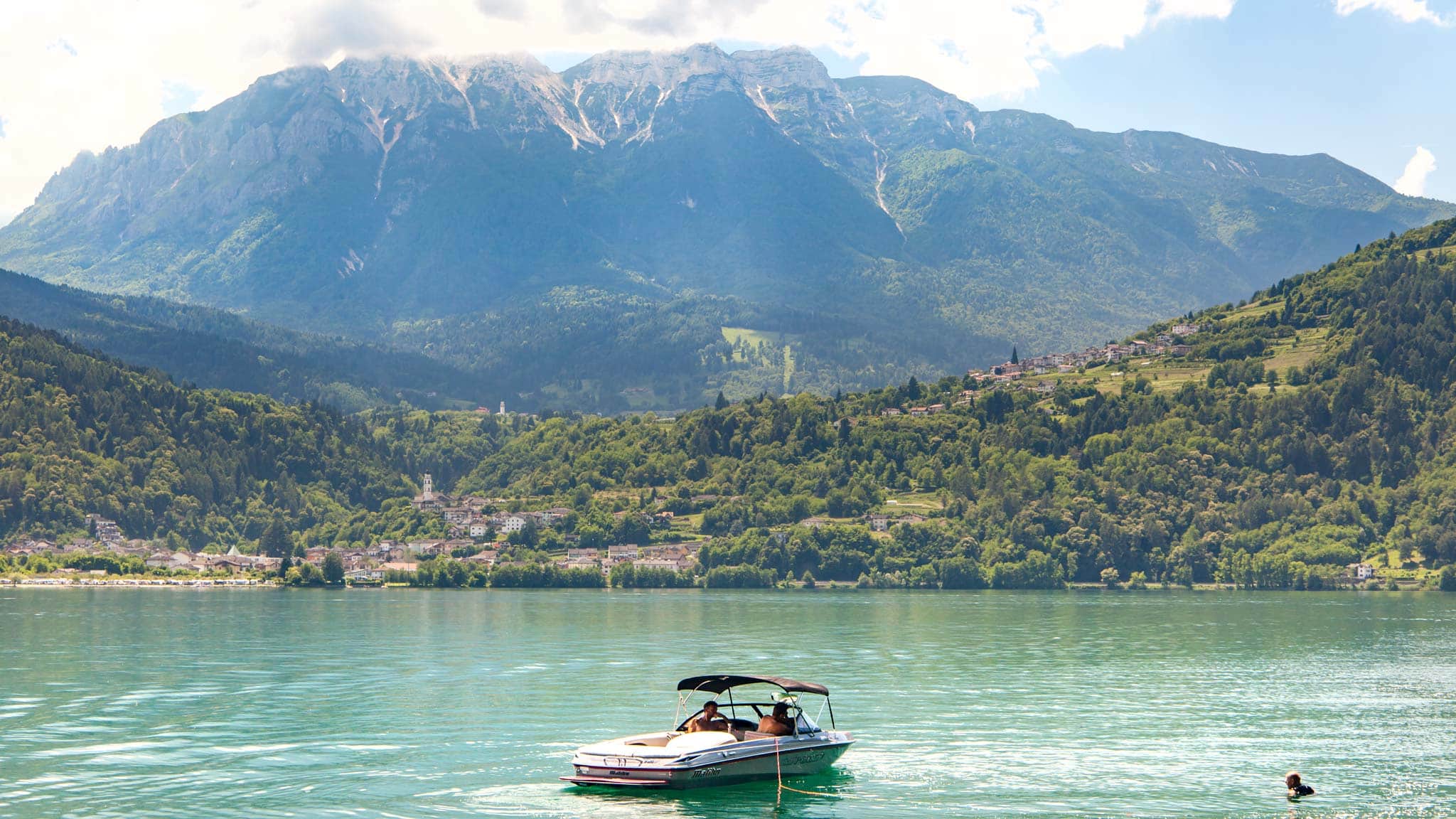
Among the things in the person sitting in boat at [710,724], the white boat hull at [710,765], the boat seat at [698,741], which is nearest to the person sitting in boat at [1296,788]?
the white boat hull at [710,765]

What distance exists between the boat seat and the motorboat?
0.02 meters

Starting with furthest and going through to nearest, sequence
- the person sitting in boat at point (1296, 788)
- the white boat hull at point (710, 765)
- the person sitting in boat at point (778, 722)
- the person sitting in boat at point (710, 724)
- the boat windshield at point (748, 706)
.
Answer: the boat windshield at point (748, 706), the person sitting in boat at point (778, 722), the person sitting in boat at point (710, 724), the white boat hull at point (710, 765), the person sitting in boat at point (1296, 788)

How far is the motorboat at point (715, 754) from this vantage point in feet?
179

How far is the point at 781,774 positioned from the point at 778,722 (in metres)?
1.74

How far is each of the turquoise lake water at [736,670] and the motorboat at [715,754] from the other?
0.70 metres

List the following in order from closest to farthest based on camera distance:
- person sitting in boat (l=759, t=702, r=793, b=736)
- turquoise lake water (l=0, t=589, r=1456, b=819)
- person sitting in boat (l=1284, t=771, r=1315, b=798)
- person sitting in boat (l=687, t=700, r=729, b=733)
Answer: person sitting in boat (l=1284, t=771, r=1315, b=798), turquoise lake water (l=0, t=589, r=1456, b=819), person sitting in boat (l=687, t=700, r=729, b=733), person sitting in boat (l=759, t=702, r=793, b=736)

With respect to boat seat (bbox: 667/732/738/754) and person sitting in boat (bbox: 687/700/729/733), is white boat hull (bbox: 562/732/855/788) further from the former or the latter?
person sitting in boat (bbox: 687/700/729/733)

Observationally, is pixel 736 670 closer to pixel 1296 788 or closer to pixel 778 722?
pixel 778 722

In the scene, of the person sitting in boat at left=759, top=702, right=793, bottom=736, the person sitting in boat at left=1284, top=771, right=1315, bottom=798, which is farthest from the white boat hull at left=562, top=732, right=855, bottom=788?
the person sitting in boat at left=1284, top=771, right=1315, bottom=798

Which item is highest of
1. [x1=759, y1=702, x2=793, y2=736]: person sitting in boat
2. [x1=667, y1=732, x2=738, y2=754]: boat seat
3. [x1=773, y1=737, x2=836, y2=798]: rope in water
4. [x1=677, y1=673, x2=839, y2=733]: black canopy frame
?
[x1=677, y1=673, x2=839, y2=733]: black canopy frame

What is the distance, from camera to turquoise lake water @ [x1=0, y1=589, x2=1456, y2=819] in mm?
53562

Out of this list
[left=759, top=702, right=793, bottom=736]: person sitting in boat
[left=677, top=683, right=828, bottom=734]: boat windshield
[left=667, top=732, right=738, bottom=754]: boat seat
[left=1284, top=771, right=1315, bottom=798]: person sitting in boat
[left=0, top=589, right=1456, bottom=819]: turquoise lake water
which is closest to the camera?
[left=1284, top=771, right=1315, bottom=798]: person sitting in boat

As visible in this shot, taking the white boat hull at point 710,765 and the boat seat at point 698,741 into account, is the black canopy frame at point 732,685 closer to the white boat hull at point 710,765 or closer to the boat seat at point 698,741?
the white boat hull at point 710,765

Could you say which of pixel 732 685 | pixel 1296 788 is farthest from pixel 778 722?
pixel 1296 788
